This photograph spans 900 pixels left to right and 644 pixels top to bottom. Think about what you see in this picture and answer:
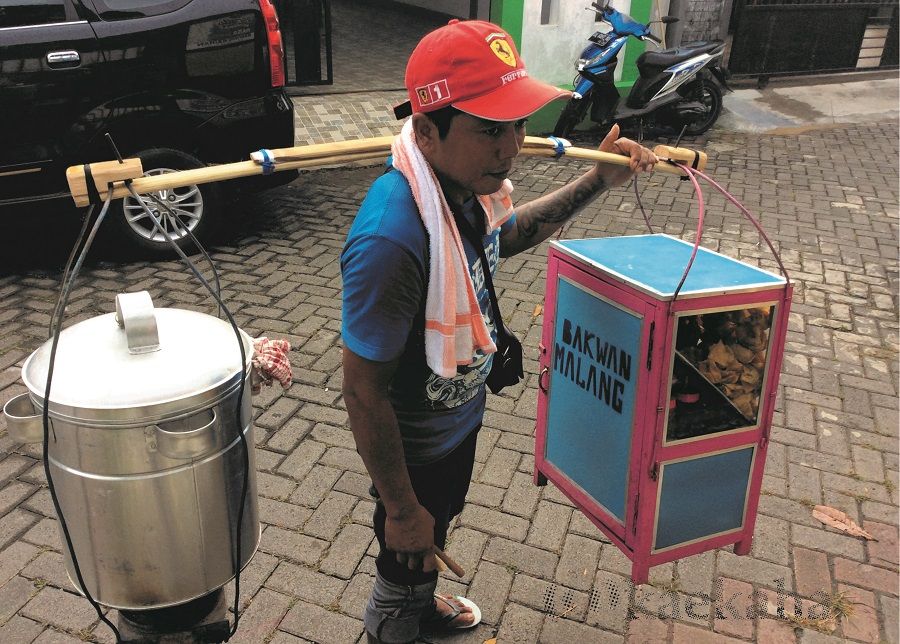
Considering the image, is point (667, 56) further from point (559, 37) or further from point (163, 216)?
point (163, 216)

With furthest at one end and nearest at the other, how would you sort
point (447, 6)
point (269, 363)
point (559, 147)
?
point (447, 6) → point (559, 147) → point (269, 363)

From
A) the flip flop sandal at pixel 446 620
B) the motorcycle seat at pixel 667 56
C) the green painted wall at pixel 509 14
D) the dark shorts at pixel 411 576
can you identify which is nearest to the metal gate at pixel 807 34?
the motorcycle seat at pixel 667 56

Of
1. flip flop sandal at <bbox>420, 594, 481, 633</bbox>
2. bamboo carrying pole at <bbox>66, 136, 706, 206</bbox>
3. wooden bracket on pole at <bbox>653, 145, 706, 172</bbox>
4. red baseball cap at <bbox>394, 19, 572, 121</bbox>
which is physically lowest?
flip flop sandal at <bbox>420, 594, 481, 633</bbox>

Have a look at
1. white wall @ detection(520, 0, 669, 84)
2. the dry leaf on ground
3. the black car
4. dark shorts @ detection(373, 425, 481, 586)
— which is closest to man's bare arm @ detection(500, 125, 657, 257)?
dark shorts @ detection(373, 425, 481, 586)

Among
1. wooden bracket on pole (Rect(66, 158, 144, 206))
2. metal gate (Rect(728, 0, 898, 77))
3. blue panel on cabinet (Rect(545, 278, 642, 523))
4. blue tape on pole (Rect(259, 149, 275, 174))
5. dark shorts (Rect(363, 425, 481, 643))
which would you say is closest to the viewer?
wooden bracket on pole (Rect(66, 158, 144, 206))

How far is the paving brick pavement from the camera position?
8.86 feet

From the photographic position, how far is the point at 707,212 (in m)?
6.81

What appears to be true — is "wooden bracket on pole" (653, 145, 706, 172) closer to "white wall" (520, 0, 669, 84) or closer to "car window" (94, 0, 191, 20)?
"car window" (94, 0, 191, 20)

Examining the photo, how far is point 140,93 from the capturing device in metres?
5.03

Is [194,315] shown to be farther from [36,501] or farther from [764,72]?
[764,72]

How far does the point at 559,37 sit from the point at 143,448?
8.45 m

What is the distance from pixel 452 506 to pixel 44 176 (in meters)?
3.95

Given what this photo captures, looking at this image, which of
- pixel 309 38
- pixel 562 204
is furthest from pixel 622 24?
pixel 562 204

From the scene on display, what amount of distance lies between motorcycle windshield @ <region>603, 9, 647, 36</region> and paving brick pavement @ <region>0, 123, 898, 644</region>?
375 centimetres
